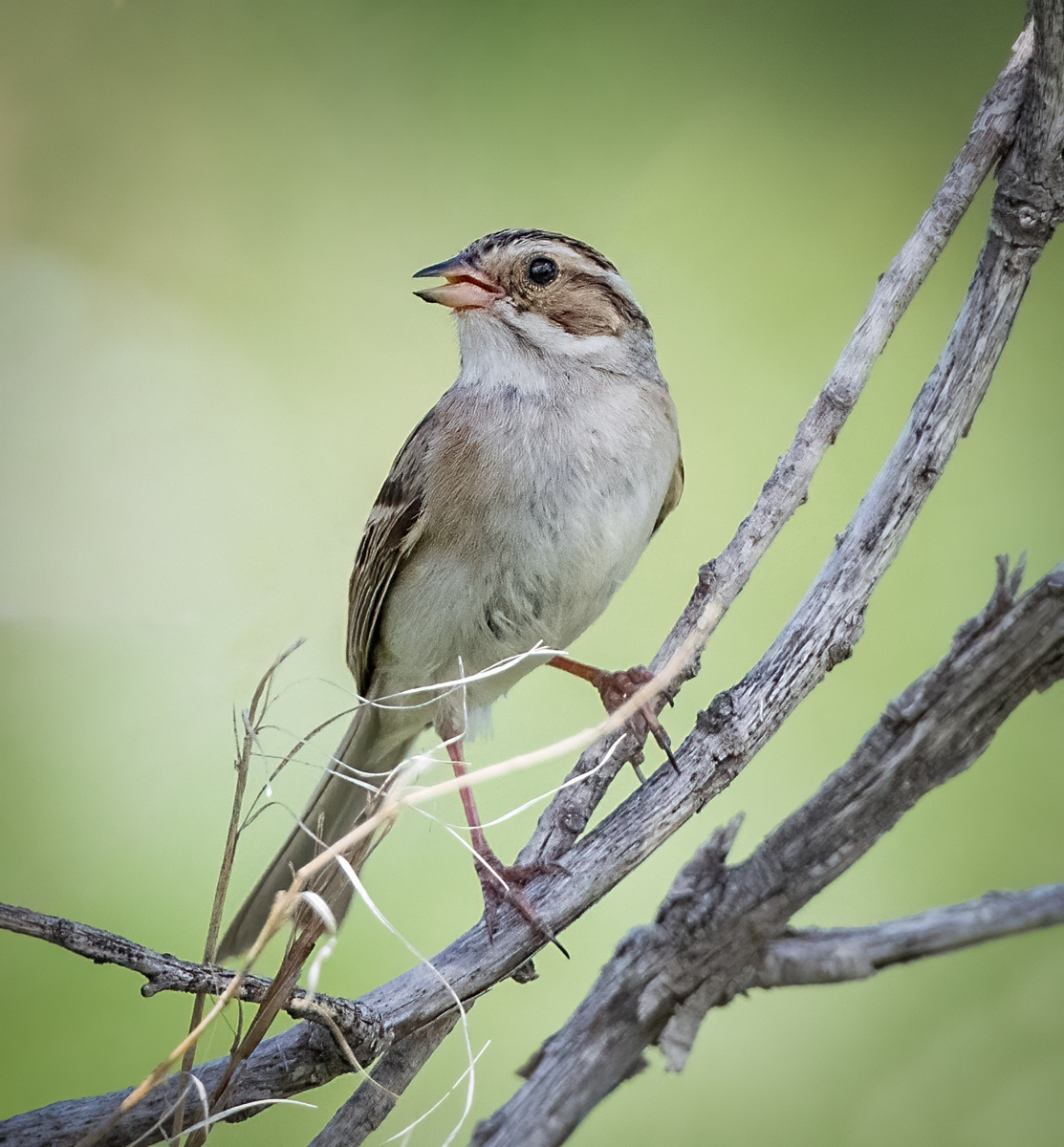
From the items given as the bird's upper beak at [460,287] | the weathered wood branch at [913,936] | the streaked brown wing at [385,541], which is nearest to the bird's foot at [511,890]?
the weathered wood branch at [913,936]

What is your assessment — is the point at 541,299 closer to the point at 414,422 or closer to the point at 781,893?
the point at 414,422

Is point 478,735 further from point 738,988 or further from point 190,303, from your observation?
point 190,303

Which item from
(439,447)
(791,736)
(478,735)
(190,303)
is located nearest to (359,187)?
(190,303)

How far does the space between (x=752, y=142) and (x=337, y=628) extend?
2.78 feet

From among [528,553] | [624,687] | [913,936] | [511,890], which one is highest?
[528,553]

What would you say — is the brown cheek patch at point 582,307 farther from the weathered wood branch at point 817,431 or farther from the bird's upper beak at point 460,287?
the weathered wood branch at point 817,431

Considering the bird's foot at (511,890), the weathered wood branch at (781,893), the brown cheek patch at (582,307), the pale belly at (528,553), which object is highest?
the brown cheek patch at (582,307)

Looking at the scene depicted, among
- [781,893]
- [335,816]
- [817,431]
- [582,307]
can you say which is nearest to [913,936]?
[781,893]

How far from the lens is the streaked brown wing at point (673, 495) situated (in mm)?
1406

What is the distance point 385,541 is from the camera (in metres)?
1.37

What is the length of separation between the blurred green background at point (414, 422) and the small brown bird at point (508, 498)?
0.15 ft

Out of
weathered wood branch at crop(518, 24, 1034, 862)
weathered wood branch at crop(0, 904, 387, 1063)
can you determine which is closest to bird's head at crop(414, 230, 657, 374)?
weathered wood branch at crop(518, 24, 1034, 862)

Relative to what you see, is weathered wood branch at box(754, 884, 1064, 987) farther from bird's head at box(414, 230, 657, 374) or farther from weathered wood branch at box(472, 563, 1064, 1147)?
bird's head at box(414, 230, 657, 374)

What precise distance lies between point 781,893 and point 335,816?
1.96 feet
